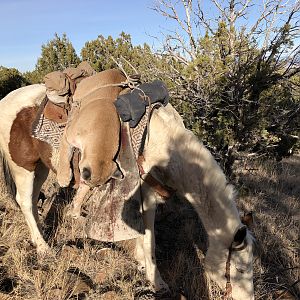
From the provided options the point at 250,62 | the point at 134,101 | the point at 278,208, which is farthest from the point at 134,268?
the point at 250,62

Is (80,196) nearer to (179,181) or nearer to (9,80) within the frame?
(179,181)

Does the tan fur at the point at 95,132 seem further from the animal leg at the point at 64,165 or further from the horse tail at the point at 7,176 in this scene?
the horse tail at the point at 7,176

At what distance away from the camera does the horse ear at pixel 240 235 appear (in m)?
2.36

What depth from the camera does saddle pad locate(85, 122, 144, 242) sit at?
280cm

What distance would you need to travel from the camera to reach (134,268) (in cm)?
339

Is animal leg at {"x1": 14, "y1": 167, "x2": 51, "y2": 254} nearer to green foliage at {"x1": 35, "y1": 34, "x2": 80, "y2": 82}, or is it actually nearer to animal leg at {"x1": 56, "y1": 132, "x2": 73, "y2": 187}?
animal leg at {"x1": 56, "y1": 132, "x2": 73, "y2": 187}

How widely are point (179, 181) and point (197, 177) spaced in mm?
213

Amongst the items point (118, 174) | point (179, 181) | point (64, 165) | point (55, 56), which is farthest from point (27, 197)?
point (55, 56)

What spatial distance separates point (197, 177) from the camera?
2.68m

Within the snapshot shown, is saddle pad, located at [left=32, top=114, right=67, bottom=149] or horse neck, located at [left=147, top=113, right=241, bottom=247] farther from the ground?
saddle pad, located at [left=32, top=114, right=67, bottom=149]

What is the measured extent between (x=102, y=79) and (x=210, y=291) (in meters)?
2.08

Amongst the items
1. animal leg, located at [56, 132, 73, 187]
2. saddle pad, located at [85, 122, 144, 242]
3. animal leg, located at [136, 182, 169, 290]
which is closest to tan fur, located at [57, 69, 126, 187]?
animal leg, located at [56, 132, 73, 187]

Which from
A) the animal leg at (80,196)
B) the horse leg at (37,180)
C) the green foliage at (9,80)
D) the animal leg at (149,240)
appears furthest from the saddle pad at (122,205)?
the green foliage at (9,80)

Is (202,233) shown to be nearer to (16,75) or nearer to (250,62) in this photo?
(250,62)
